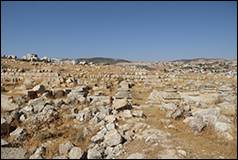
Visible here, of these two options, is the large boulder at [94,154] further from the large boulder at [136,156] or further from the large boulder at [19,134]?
the large boulder at [19,134]

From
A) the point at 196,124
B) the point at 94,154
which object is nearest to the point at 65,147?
the point at 94,154

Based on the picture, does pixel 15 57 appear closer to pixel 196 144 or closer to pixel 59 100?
pixel 59 100

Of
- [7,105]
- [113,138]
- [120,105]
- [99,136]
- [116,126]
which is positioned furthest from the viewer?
[7,105]

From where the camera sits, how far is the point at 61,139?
53.0ft

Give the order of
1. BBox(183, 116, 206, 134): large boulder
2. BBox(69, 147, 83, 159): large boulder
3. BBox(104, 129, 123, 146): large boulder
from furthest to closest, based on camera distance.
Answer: BBox(183, 116, 206, 134): large boulder → BBox(104, 129, 123, 146): large boulder → BBox(69, 147, 83, 159): large boulder

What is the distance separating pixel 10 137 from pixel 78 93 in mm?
7192

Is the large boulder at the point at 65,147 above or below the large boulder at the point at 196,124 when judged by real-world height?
below

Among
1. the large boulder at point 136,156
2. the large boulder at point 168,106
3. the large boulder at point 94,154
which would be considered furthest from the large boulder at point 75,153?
the large boulder at point 168,106

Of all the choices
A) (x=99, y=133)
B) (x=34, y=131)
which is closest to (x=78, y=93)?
(x=34, y=131)

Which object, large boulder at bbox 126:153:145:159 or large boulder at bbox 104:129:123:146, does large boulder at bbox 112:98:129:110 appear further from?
large boulder at bbox 126:153:145:159

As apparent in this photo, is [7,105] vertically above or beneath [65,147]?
above

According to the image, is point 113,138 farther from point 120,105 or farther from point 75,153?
point 120,105

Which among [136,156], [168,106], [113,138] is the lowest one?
[136,156]

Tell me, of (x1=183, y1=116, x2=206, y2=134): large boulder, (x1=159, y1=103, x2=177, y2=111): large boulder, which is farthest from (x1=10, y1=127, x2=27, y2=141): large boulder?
(x1=183, y1=116, x2=206, y2=134): large boulder
